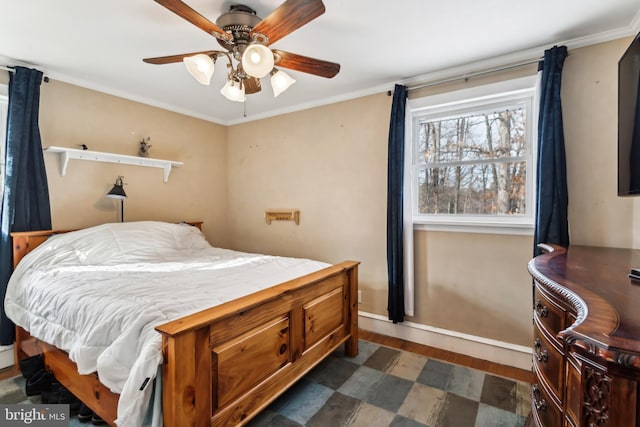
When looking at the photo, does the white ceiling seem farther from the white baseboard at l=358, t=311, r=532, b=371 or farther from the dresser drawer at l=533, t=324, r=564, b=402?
the white baseboard at l=358, t=311, r=532, b=371

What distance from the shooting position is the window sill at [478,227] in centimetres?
225

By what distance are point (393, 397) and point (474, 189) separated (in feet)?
5.60

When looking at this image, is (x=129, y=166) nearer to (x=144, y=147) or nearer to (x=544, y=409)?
(x=144, y=147)

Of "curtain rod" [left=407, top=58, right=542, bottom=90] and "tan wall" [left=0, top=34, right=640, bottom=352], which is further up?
"curtain rod" [left=407, top=58, right=542, bottom=90]

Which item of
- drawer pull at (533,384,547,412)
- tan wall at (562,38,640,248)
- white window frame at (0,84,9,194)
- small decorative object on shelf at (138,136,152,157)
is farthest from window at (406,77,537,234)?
white window frame at (0,84,9,194)

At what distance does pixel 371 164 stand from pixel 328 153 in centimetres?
51

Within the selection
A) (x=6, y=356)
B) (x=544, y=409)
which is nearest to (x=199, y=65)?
(x=544, y=409)

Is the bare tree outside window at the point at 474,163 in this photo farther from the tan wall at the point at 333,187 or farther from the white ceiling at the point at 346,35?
Result: the white ceiling at the point at 346,35

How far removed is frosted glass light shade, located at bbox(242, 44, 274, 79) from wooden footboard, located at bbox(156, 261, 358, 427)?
1157 millimetres

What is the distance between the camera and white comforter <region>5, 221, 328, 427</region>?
1236mm

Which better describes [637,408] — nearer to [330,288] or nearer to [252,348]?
[252,348]

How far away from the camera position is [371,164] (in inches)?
114

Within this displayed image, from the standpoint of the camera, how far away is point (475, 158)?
8.29 ft

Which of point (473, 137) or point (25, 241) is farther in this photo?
point (473, 137)
